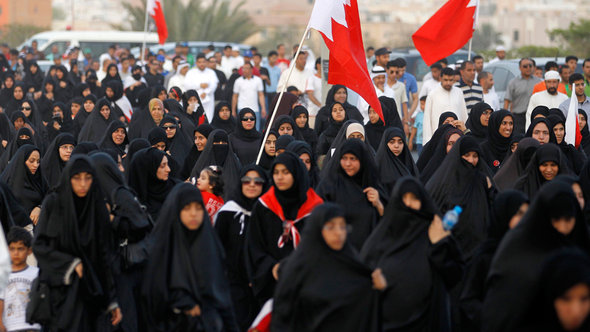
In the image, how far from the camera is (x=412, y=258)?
5496mm

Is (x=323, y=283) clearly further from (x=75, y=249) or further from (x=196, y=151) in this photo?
(x=196, y=151)

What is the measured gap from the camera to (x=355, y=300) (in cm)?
507

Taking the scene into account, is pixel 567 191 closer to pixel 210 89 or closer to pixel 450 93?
pixel 450 93

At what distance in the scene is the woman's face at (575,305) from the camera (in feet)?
13.1

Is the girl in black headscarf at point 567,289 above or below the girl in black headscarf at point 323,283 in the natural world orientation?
above

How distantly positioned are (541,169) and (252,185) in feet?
6.53

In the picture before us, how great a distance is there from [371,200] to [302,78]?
27.7 ft

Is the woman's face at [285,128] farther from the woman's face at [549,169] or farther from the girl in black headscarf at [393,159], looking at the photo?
the woman's face at [549,169]

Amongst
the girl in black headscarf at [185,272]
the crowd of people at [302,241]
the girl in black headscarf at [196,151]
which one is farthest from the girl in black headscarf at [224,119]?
the girl in black headscarf at [185,272]

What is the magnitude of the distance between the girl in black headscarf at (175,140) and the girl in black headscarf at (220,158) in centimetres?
125

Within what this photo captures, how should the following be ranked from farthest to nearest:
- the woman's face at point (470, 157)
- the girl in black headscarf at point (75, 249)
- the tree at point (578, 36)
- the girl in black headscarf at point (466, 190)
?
1. the tree at point (578, 36)
2. the woman's face at point (470, 157)
3. the girl in black headscarf at point (466, 190)
4. the girl in black headscarf at point (75, 249)

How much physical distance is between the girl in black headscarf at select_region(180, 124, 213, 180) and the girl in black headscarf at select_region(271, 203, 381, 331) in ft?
14.5

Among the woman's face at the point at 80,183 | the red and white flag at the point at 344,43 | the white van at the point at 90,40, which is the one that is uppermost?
the red and white flag at the point at 344,43

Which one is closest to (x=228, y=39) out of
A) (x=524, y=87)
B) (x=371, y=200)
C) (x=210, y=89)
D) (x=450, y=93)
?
(x=210, y=89)
